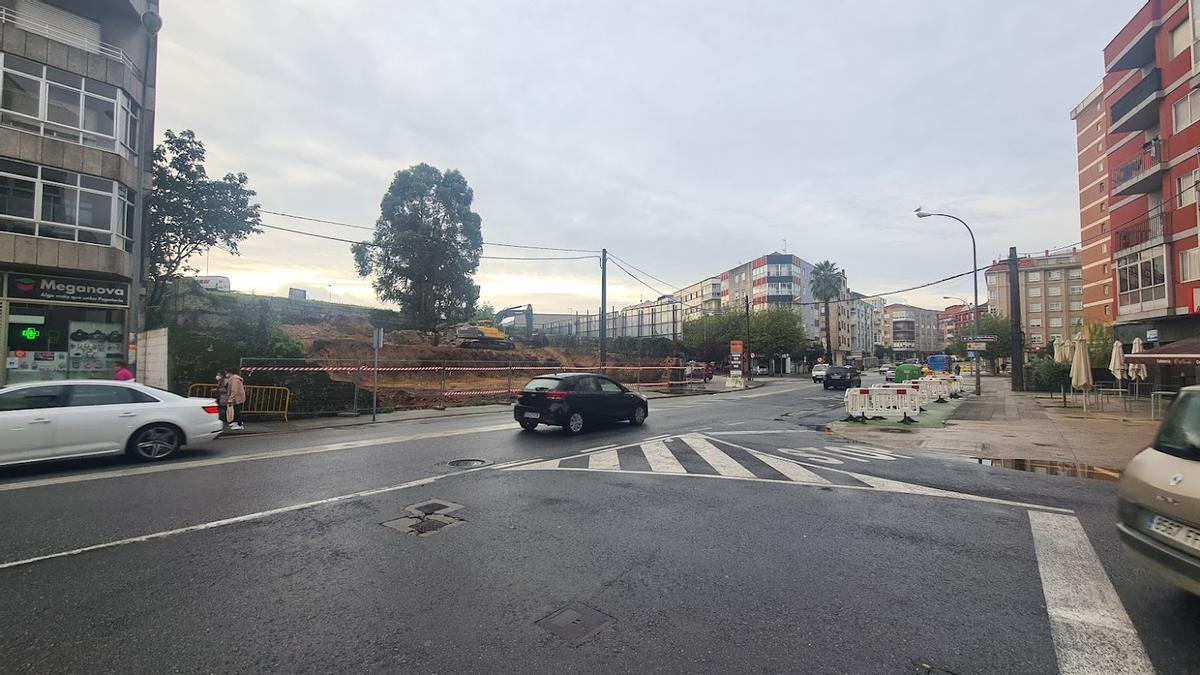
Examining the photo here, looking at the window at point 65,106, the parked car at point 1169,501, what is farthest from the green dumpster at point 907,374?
the window at point 65,106

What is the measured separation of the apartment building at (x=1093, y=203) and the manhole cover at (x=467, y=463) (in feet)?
171

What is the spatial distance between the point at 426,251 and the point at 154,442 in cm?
2658

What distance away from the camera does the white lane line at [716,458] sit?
824 centimetres

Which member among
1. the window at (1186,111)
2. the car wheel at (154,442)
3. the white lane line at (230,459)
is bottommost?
the white lane line at (230,459)

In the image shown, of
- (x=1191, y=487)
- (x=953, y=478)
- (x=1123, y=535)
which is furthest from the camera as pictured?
(x=953, y=478)

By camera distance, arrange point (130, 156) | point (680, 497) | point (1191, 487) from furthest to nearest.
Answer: point (130, 156) < point (680, 497) < point (1191, 487)

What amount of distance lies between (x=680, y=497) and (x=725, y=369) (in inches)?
2255

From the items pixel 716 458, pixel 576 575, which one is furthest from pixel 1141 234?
pixel 576 575

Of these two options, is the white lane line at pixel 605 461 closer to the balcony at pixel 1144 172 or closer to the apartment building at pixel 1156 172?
the apartment building at pixel 1156 172

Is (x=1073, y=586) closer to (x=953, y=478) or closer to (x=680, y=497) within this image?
(x=680, y=497)

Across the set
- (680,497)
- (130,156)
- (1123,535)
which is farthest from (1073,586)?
(130,156)

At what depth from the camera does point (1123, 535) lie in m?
3.78

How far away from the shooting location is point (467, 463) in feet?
29.5

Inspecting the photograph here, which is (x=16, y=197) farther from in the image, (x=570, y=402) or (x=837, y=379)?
(x=837, y=379)
